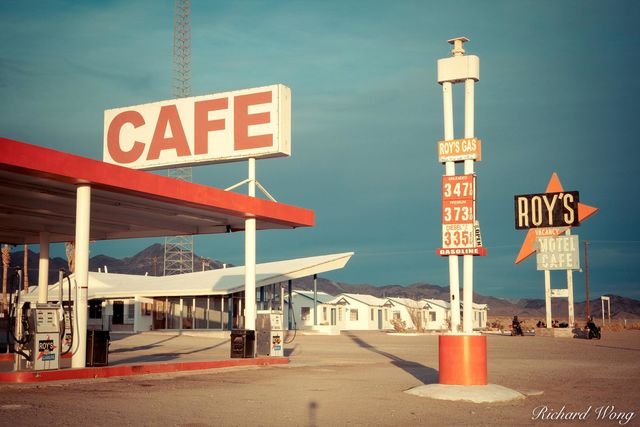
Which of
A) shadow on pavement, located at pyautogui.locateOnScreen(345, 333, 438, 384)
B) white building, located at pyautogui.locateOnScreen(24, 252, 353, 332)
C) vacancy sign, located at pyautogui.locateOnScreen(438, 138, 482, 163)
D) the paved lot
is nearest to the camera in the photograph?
the paved lot

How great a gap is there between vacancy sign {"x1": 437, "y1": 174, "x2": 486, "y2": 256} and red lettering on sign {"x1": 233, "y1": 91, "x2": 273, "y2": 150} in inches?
406

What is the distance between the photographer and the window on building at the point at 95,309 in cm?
5338

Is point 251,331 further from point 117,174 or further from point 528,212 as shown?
point 528,212

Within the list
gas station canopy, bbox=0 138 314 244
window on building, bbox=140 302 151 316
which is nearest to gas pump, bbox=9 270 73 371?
gas station canopy, bbox=0 138 314 244

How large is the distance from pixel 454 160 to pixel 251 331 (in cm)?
1025

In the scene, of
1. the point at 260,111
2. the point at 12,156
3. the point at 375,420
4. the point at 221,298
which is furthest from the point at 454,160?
the point at 221,298

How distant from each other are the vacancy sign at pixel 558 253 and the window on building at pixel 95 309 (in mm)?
31867

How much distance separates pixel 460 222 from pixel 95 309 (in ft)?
143

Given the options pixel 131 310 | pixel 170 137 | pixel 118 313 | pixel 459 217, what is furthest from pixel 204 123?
pixel 118 313

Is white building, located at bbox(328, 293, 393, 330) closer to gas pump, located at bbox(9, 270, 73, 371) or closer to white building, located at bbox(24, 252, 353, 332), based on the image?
white building, located at bbox(24, 252, 353, 332)

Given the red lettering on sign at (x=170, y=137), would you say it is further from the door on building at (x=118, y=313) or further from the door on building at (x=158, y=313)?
the door on building at (x=118, y=313)

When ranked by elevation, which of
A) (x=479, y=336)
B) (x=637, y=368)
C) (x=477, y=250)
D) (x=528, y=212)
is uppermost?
(x=528, y=212)

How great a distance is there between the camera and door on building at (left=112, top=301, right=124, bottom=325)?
170ft

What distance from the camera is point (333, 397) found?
14.8m
